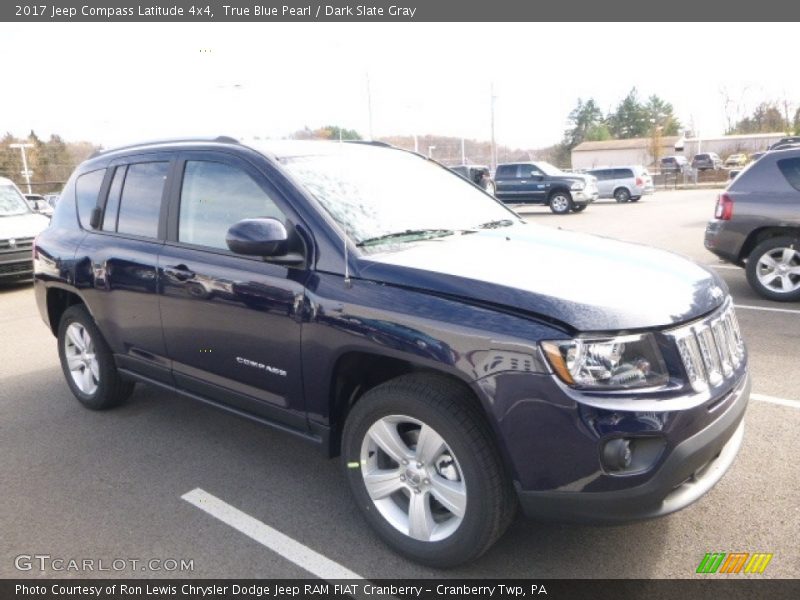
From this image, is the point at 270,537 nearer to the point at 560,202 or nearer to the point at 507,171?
the point at 560,202

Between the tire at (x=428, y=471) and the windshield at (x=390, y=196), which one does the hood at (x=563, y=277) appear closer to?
the windshield at (x=390, y=196)

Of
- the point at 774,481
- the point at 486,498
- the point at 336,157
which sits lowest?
the point at 774,481

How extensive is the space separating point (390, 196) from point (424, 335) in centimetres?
116

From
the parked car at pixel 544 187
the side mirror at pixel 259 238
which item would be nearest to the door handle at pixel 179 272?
the side mirror at pixel 259 238

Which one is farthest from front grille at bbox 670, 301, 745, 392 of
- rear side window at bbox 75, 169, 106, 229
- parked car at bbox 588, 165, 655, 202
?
parked car at bbox 588, 165, 655, 202

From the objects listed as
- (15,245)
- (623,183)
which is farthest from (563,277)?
(623,183)

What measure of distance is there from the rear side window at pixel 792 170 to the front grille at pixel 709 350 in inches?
211

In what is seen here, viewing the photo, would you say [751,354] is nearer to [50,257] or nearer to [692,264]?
[692,264]

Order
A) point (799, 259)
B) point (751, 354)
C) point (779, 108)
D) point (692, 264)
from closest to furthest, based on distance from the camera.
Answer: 1. point (692, 264)
2. point (751, 354)
3. point (799, 259)
4. point (779, 108)

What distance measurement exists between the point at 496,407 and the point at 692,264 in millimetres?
1474

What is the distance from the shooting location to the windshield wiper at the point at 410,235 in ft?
10.0

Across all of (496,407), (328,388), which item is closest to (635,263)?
(496,407)

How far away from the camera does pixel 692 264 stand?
3215 millimetres

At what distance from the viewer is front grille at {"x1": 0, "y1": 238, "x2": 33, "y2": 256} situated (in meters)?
10.4
